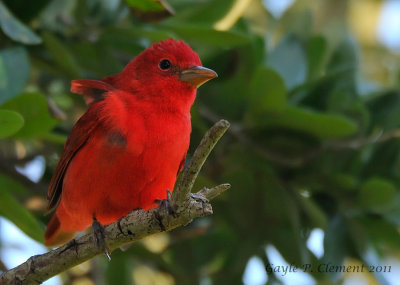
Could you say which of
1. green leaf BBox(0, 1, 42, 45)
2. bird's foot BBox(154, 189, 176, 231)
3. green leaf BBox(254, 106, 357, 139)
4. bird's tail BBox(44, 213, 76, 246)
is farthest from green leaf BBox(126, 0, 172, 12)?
bird's tail BBox(44, 213, 76, 246)

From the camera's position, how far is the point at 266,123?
13.1 ft

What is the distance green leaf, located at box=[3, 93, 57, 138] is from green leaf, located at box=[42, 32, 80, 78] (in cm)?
42

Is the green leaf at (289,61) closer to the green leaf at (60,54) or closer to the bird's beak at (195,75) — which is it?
the bird's beak at (195,75)

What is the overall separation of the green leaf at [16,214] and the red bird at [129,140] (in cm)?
21

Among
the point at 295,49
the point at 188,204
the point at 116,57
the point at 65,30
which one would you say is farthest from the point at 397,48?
the point at 188,204

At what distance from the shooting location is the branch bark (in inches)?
102

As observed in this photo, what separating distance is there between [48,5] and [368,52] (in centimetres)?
474

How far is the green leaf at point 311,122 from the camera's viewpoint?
3779mm

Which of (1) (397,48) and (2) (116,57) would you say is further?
(1) (397,48)

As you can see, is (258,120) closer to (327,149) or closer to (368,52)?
(327,149)

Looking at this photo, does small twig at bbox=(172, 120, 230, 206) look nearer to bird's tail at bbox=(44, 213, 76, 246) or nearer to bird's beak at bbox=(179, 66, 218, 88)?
bird's beak at bbox=(179, 66, 218, 88)

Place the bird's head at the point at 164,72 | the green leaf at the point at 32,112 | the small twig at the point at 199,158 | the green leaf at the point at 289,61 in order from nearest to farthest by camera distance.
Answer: the small twig at the point at 199,158
the green leaf at the point at 32,112
the bird's head at the point at 164,72
the green leaf at the point at 289,61

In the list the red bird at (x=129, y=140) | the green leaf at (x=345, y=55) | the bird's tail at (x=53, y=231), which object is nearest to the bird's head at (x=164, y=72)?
Answer: the red bird at (x=129, y=140)

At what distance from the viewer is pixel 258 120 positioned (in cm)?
398
